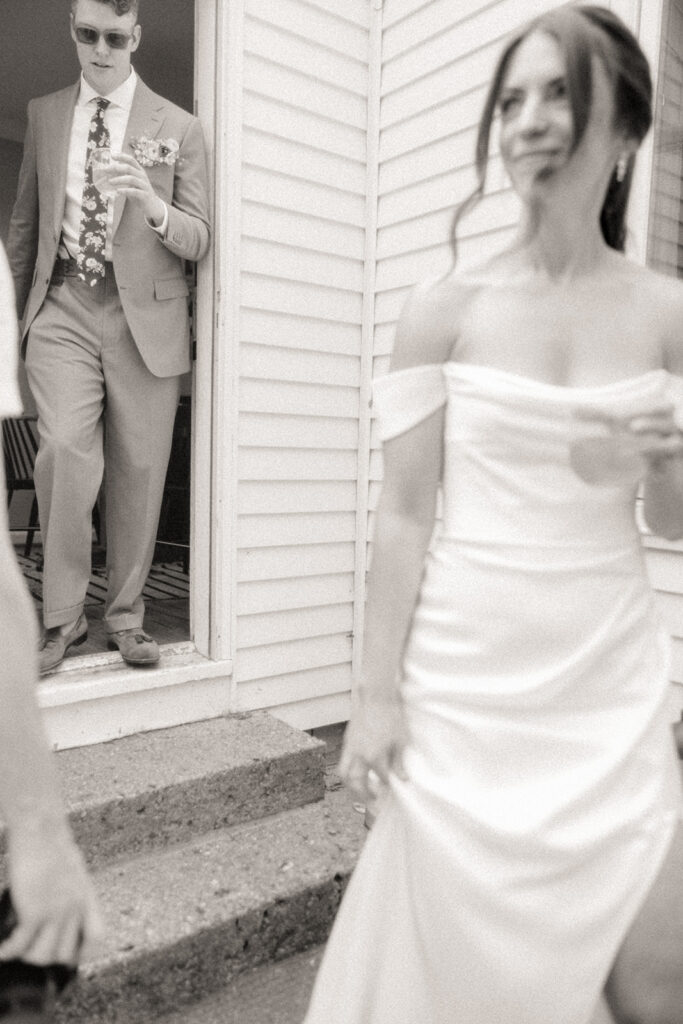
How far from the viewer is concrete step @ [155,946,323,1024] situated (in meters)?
2.15

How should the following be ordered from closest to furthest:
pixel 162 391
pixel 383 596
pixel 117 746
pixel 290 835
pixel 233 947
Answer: pixel 383 596
pixel 233 947
pixel 290 835
pixel 117 746
pixel 162 391

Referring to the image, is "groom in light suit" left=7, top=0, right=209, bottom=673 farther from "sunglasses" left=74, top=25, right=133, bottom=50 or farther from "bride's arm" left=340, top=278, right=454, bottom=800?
"bride's arm" left=340, top=278, right=454, bottom=800

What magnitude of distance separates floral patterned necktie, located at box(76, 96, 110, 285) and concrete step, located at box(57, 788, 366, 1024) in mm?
1847

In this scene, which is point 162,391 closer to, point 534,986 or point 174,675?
point 174,675

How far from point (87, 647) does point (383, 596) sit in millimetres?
2385

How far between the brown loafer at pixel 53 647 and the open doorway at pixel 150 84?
95cm

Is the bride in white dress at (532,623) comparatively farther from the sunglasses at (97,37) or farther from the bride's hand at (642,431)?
the sunglasses at (97,37)

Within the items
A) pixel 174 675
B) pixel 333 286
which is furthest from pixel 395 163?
pixel 174 675

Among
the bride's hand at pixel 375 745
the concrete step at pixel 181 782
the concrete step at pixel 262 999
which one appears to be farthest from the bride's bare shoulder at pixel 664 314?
the concrete step at pixel 181 782

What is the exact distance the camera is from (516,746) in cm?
113

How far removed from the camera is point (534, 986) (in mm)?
1090

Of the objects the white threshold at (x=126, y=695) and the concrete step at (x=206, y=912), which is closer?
the concrete step at (x=206, y=912)

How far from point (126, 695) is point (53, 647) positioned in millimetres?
285

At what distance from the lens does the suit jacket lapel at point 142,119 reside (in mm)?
2943
